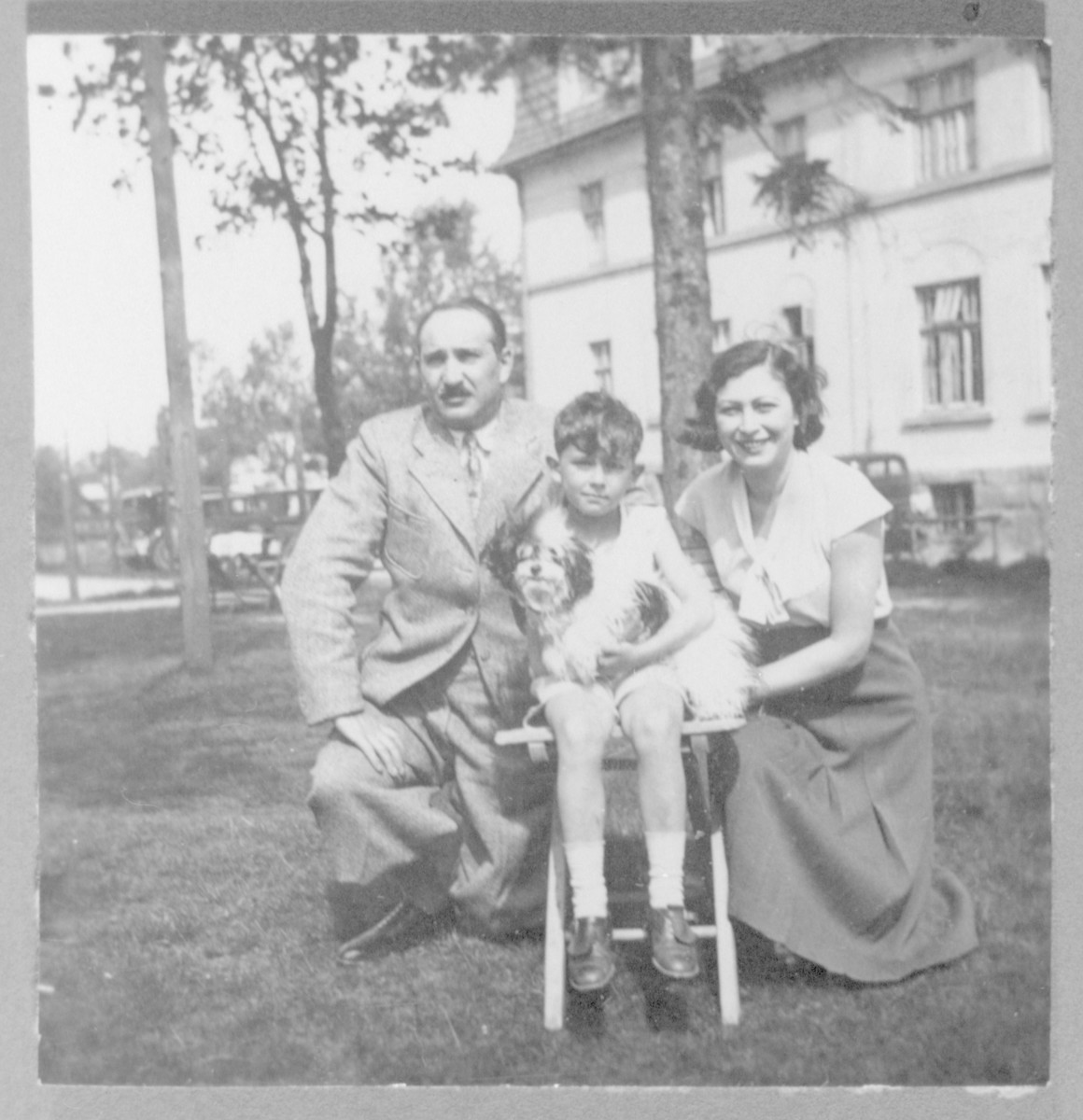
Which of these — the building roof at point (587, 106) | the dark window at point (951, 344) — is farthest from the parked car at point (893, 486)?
the building roof at point (587, 106)

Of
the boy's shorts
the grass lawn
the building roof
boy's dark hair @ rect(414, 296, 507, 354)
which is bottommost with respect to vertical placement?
the grass lawn

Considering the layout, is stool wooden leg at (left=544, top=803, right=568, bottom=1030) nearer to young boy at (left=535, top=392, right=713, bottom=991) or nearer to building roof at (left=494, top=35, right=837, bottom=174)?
young boy at (left=535, top=392, right=713, bottom=991)

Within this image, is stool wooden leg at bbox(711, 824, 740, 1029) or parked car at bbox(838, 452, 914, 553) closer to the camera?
stool wooden leg at bbox(711, 824, 740, 1029)

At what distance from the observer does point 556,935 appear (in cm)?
206

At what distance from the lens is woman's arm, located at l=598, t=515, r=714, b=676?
6.63ft

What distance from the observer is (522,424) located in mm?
2119

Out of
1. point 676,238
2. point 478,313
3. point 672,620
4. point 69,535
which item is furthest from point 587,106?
point 69,535

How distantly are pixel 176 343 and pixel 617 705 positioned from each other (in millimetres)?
1107

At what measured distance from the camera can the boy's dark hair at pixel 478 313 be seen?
2111 millimetres

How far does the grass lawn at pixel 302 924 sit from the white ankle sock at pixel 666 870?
191 millimetres

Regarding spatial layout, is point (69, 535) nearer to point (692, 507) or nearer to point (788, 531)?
point (692, 507)

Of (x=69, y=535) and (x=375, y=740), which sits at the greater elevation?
(x=69, y=535)

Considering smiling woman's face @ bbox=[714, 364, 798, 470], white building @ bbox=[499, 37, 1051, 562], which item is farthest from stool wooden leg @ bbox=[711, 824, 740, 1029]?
white building @ bbox=[499, 37, 1051, 562]

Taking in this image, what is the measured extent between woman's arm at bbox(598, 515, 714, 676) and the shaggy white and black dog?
15mm
